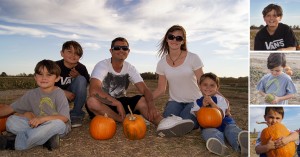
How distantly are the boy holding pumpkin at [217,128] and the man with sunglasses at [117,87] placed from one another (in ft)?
2.46

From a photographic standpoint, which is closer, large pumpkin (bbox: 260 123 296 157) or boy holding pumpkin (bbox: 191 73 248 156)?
large pumpkin (bbox: 260 123 296 157)

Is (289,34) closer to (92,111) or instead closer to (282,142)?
(282,142)

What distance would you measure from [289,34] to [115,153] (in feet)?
7.63

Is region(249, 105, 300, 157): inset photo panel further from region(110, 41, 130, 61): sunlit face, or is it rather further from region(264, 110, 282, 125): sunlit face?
region(110, 41, 130, 61): sunlit face

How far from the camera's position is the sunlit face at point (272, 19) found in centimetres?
314

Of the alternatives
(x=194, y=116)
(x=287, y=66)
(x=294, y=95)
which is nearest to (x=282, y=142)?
(x=294, y=95)

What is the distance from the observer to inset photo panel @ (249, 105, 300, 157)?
10.3ft

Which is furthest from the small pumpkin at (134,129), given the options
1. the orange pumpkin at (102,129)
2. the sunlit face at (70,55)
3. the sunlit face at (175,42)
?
the sunlit face at (70,55)

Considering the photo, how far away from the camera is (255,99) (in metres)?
3.17

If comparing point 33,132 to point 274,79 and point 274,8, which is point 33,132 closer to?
point 274,79

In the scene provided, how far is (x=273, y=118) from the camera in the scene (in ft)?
10.3

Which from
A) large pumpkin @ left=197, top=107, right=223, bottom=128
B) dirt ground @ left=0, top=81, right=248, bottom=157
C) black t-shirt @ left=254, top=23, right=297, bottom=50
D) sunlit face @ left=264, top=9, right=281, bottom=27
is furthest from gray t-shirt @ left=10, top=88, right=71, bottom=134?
sunlit face @ left=264, top=9, right=281, bottom=27

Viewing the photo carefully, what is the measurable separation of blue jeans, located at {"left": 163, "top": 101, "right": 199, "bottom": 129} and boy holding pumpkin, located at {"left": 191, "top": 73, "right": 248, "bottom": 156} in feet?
0.27

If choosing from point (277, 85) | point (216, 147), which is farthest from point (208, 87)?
point (277, 85)
